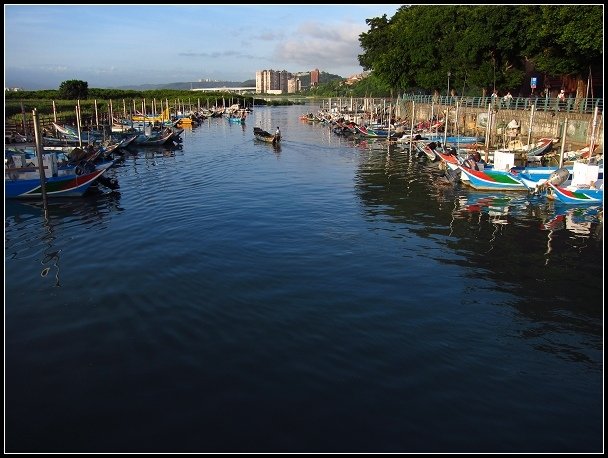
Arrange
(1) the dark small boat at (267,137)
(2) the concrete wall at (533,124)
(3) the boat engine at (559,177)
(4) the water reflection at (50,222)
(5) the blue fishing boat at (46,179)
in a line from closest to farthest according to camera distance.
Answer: (4) the water reflection at (50,222), (3) the boat engine at (559,177), (5) the blue fishing boat at (46,179), (2) the concrete wall at (533,124), (1) the dark small boat at (267,137)

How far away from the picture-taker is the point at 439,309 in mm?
A: 14180

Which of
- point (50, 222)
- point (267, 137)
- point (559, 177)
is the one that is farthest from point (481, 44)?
point (50, 222)

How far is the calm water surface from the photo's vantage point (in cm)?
921

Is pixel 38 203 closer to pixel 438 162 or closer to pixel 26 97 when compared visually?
pixel 438 162

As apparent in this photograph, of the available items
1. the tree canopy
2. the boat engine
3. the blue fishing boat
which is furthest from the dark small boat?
the boat engine

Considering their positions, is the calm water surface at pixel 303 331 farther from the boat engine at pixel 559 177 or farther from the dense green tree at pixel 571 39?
the dense green tree at pixel 571 39

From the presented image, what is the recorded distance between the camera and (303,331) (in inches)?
502

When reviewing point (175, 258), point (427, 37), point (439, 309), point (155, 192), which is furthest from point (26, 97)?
point (439, 309)

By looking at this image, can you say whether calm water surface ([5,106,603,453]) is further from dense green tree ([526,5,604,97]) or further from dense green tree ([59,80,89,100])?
dense green tree ([59,80,89,100])

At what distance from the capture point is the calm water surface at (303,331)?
921 cm

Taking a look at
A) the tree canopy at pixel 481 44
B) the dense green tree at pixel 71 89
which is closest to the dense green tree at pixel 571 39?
the tree canopy at pixel 481 44

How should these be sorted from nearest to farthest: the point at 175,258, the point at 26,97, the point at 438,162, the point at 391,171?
the point at 175,258
the point at 391,171
the point at 438,162
the point at 26,97

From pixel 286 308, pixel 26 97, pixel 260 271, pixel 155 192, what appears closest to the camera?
pixel 286 308

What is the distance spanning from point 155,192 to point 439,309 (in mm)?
22541
